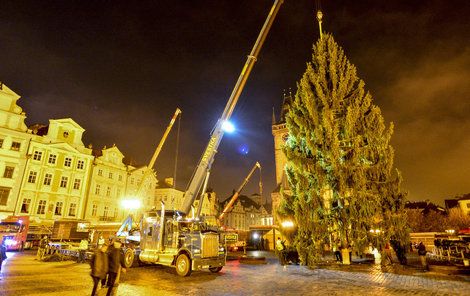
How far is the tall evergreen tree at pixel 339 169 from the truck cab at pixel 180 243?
5.57 metres

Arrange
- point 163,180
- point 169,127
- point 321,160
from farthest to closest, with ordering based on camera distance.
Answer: point 163,180, point 169,127, point 321,160

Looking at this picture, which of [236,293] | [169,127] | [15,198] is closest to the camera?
[236,293]

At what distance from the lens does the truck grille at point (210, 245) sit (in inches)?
548

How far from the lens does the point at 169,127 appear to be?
29.3 meters

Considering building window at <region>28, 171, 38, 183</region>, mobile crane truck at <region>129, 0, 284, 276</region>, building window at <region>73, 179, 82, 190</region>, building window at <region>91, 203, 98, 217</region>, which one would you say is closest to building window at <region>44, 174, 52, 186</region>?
building window at <region>28, 171, 38, 183</region>


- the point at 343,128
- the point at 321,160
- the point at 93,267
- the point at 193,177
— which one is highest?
the point at 343,128

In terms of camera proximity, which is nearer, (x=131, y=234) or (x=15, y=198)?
(x=131, y=234)

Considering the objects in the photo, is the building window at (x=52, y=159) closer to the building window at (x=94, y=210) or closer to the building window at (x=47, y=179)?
the building window at (x=47, y=179)

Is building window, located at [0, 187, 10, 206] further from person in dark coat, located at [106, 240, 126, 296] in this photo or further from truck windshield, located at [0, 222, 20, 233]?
person in dark coat, located at [106, 240, 126, 296]

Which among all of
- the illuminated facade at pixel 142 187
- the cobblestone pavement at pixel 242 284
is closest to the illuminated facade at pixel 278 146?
the illuminated facade at pixel 142 187

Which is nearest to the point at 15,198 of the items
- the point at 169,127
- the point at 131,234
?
the point at 169,127

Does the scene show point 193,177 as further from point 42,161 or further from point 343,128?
point 42,161

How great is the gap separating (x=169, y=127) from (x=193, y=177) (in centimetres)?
1406

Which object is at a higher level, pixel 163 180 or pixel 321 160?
pixel 163 180
